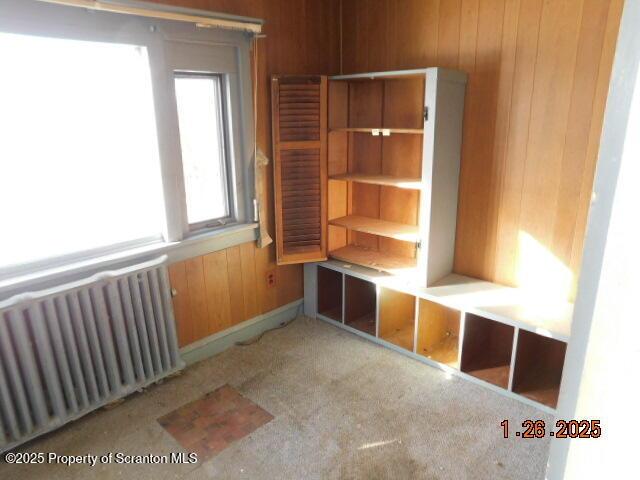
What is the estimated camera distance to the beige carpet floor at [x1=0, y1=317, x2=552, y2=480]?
1958 mm

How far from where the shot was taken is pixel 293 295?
336 centimetres

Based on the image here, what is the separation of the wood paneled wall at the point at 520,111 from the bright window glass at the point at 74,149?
168cm

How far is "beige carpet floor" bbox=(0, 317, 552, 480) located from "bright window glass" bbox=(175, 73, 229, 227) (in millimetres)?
965

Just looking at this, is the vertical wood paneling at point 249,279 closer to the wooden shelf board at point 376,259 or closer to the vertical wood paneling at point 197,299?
the vertical wood paneling at point 197,299

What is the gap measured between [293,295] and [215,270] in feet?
2.53

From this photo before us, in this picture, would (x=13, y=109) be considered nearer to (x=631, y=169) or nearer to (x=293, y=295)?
(x=293, y=295)

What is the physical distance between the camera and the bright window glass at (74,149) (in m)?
1.99

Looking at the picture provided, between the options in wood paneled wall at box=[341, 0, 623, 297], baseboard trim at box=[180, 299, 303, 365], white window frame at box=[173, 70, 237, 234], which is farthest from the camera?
baseboard trim at box=[180, 299, 303, 365]

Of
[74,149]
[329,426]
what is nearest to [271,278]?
[329,426]

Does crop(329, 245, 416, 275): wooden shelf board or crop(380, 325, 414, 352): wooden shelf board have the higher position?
crop(329, 245, 416, 275): wooden shelf board

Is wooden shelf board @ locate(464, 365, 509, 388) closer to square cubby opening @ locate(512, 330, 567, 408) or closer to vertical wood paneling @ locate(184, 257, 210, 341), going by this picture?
square cubby opening @ locate(512, 330, 567, 408)

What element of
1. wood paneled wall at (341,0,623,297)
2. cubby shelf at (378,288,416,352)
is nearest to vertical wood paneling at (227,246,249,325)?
cubby shelf at (378,288,416,352)

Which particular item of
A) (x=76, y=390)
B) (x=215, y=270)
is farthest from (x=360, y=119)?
(x=76, y=390)

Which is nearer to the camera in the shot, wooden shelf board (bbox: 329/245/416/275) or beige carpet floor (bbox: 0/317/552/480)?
beige carpet floor (bbox: 0/317/552/480)
